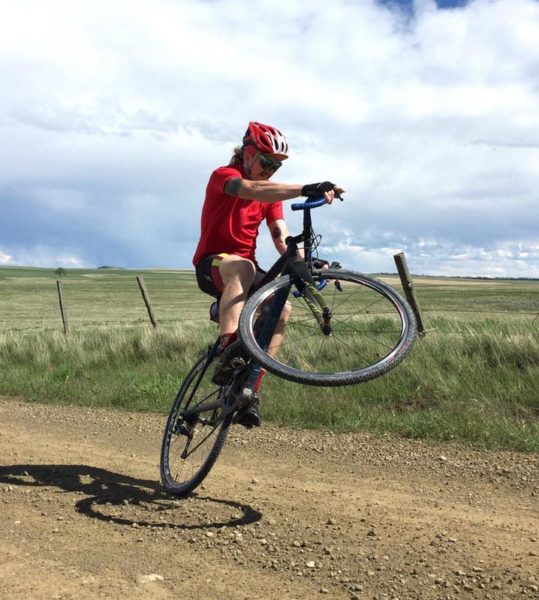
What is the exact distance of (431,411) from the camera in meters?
7.28

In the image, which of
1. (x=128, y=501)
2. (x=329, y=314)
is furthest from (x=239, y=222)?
(x=128, y=501)

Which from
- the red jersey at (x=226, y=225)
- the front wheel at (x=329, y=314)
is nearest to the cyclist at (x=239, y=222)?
the red jersey at (x=226, y=225)

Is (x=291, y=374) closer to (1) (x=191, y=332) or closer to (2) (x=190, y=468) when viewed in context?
(2) (x=190, y=468)

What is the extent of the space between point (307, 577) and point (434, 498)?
67.2 inches

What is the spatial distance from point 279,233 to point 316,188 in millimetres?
976

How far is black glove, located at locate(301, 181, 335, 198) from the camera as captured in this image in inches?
161

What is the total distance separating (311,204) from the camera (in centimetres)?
414

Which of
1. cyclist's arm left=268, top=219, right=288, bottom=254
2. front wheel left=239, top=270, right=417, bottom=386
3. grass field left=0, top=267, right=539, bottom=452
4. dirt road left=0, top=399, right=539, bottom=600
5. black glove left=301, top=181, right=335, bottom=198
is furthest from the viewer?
grass field left=0, top=267, right=539, bottom=452

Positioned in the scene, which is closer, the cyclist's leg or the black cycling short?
the cyclist's leg

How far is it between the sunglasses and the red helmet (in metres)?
0.05

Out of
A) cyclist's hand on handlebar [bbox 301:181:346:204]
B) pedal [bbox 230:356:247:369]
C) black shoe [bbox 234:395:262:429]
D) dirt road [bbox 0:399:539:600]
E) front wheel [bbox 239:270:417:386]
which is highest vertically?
cyclist's hand on handlebar [bbox 301:181:346:204]

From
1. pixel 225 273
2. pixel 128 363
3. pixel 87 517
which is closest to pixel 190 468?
pixel 87 517

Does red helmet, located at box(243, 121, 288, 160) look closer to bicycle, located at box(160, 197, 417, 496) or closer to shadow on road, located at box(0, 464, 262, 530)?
bicycle, located at box(160, 197, 417, 496)

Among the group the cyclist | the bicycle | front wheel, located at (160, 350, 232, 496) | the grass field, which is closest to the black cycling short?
the cyclist
